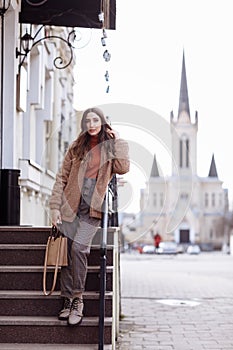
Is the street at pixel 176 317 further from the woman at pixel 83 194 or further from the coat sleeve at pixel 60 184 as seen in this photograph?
the coat sleeve at pixel 60 184

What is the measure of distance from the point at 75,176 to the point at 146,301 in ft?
22.5

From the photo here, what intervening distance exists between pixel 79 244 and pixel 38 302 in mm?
687

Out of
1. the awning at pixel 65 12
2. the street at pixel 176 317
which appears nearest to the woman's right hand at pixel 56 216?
the street at pixel 176 317

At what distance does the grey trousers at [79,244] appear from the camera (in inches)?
247

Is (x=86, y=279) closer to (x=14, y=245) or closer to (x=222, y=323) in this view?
(x=14, y=245)

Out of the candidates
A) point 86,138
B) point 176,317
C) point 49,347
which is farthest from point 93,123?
point 176,317

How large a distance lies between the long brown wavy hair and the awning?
151 inches

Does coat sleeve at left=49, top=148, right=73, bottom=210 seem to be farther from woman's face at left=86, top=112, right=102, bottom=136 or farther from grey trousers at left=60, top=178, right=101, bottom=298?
woman's face at left=86, top=112, right=102, bottom=136

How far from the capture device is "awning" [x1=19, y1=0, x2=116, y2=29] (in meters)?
10.0

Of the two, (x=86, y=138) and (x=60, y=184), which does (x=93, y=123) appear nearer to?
(x=86, y=138)

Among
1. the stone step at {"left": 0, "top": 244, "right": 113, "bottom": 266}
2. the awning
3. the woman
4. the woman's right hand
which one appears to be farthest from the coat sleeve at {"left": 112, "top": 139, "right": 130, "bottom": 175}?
the awning

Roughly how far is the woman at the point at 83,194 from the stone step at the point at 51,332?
0.12m

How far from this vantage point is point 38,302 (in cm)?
653

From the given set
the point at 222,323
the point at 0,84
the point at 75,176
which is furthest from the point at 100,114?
the point at 222,323
